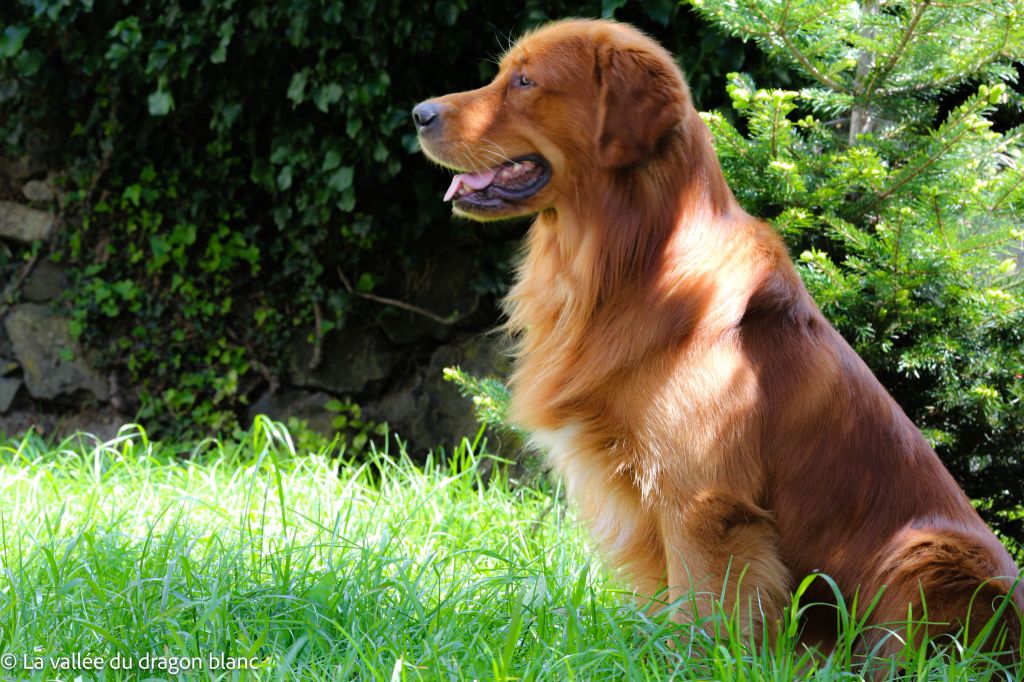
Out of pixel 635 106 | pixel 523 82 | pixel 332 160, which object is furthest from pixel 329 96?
pixel 635 106

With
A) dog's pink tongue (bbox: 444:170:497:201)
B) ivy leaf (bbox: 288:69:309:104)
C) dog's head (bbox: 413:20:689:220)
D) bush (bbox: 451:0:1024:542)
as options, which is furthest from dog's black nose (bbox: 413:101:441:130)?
ivy leaf (bbox: 288:69:309:104)

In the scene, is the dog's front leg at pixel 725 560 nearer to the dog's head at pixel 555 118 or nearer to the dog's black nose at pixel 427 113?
the dog's head at pixel 555 118

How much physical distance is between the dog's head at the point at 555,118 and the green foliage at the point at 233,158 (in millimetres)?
1661

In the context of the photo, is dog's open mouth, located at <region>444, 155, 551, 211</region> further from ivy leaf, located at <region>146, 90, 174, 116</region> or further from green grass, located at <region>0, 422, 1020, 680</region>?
ivy leaf, located at <region>146, 90, 174, 116</region>

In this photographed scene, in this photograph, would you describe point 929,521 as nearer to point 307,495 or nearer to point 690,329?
point 690,329

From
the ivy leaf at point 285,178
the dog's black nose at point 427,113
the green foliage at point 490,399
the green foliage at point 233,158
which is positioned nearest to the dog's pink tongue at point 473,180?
the dog's black nose at point 427,113

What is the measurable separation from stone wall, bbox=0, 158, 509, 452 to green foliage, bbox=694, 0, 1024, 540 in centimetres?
237

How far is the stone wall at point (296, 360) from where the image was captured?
5480 millimetres

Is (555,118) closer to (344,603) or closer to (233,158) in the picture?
(344,603)

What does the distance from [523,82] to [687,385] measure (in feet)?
3.27

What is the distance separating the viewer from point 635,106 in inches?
105

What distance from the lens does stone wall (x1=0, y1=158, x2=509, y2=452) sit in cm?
548

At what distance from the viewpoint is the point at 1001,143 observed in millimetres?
3189

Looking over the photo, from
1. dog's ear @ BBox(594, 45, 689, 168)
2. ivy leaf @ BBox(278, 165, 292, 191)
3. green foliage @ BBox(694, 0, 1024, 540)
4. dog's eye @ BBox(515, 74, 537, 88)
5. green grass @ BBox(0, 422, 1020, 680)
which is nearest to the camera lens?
green grass @ BBox(0, 422, 1020, 680)
